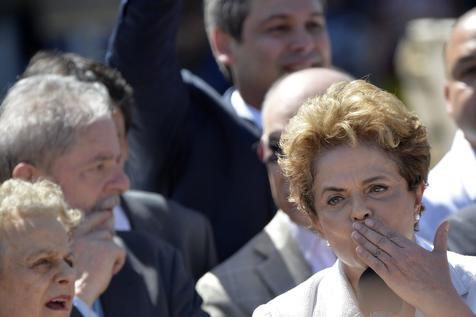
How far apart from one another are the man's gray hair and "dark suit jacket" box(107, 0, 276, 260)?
416 millimetres

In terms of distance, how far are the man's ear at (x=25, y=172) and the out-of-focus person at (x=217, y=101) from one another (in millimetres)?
841

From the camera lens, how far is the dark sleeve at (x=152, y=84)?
216 inches

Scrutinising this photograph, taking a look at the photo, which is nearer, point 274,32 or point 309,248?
point 309,248

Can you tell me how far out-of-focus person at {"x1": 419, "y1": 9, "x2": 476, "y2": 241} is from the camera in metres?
A: 5.29

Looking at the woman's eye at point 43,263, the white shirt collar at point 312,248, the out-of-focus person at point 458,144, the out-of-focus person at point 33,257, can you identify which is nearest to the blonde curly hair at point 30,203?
the out-of-focus person at point 33,257

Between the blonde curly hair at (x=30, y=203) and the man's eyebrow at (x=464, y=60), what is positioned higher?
the man's eyebrow at (x=464, y=60)

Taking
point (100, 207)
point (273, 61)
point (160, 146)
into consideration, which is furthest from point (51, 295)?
point (273, 61)

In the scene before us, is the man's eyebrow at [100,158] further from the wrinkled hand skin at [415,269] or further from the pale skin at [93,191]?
the wrinkled hand skin at [415,269]

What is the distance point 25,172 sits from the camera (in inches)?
192

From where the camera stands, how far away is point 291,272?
512cm

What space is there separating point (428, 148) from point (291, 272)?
1.16 meters

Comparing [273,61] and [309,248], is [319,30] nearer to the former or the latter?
[273,61]

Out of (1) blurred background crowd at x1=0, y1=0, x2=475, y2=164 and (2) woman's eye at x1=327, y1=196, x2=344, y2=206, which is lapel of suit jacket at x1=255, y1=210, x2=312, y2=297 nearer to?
(2) woman's eye at x1=327, y1=196, x2=344, y2=206

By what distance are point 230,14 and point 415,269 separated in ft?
8.74
